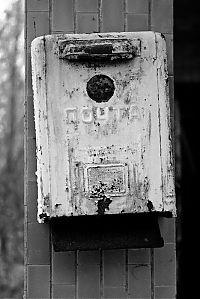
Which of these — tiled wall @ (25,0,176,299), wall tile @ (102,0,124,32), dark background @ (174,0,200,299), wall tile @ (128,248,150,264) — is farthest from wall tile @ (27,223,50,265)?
dark background @ (174,0,200,299)

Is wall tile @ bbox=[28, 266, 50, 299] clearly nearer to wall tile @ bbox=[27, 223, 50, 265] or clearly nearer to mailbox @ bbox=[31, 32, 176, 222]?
wall tile @ bbox=[27, 223, 50, 265]

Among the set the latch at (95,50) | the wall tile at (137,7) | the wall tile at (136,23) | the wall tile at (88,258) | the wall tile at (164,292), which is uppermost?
the wall tile at (137,7)

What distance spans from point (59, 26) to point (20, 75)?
372 cm

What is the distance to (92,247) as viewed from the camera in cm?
240

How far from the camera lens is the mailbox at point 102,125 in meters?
2.38

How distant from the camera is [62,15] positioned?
2564 mm

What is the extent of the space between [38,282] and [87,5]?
905 mm

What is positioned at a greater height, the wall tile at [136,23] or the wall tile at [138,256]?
the wall tile at [136,23]

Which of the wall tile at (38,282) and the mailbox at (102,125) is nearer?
the mailbox at (102,125)

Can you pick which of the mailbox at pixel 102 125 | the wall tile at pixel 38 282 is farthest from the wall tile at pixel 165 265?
the wall tile at pixel 38 282

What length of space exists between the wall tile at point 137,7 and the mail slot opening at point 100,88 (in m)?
0.30

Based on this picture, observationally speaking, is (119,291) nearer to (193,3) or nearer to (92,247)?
(92,247)

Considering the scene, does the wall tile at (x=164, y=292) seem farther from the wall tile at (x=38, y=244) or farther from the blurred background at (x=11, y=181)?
the blurred background at (x=11, y=181)

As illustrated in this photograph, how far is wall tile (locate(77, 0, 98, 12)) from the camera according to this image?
257cm
